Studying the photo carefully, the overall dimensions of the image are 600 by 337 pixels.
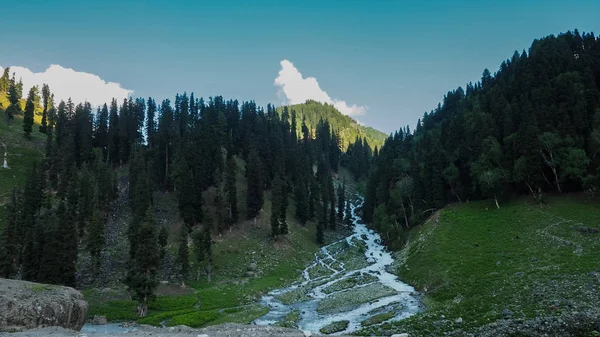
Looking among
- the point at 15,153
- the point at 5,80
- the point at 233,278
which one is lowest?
the point at 233,278

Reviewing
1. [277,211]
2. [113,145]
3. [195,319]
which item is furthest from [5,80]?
[195,319]

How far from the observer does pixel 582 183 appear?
72.2 metres

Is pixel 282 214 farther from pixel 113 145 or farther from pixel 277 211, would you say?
pixel 113 145

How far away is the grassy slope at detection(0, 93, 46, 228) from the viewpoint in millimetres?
108238

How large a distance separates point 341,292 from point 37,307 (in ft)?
150

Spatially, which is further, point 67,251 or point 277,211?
point 277,211

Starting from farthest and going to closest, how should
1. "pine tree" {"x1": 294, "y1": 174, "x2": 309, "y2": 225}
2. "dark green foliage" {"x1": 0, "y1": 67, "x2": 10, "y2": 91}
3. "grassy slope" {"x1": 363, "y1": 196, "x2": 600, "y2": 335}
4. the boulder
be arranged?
1. "dark green foliage" {"x1": 0, "y1": 67, "x2": 10, "y2": 91}
2. "pine tree" {"x1": 294, "y1": 174, "x2": 309, "y2": 225}
3. "grassy slope" {"x1": 363, "y1": 196, "x2": 600, "y2": 335}
4. the boulder

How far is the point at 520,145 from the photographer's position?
83562mm

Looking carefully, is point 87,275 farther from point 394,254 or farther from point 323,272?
point 394,254

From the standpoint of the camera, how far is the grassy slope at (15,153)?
108 metres

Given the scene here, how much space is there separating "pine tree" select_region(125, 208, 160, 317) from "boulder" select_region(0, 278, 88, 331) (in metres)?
18.4

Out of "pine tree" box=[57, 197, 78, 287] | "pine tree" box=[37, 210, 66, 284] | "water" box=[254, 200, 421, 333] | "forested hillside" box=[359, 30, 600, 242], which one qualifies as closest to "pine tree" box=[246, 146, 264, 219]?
"water" box=[254, 200, 421, 333]

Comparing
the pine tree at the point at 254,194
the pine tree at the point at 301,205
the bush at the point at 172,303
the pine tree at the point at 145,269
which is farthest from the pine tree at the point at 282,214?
the pine tree at the point at 145,269

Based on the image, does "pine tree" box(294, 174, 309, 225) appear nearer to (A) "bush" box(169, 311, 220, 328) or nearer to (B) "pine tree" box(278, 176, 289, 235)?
(B) "pine tree" box(278, 176, 289, 235)
